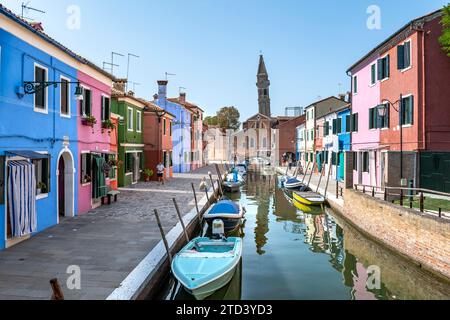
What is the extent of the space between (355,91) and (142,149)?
15.7m

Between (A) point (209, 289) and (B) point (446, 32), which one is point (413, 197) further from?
(A) point (209, 289)

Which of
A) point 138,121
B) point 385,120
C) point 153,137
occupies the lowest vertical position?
point 153,137

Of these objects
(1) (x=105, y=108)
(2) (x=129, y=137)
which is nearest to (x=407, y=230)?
(1) (x=105, y=108)

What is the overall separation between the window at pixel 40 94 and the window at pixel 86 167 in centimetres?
366

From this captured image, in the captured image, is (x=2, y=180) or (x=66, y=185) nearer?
(x=2, y=180)

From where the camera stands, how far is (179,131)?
41.5 metres

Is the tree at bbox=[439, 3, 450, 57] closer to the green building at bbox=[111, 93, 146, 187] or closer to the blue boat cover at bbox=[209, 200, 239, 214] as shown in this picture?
the blue boat cover at bbox=[209, 200, 239, 214]

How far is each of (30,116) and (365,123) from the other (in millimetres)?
18604

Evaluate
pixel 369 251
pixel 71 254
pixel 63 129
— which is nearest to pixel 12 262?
pixel 71 254

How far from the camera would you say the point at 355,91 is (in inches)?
1003

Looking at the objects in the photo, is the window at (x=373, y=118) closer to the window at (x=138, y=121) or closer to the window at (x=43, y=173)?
the window at (x=138, y=121)

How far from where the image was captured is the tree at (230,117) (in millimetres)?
95375

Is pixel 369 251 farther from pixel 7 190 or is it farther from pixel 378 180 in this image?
pixel 7 190

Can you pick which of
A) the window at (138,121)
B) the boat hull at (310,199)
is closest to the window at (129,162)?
the window at (138,121)
